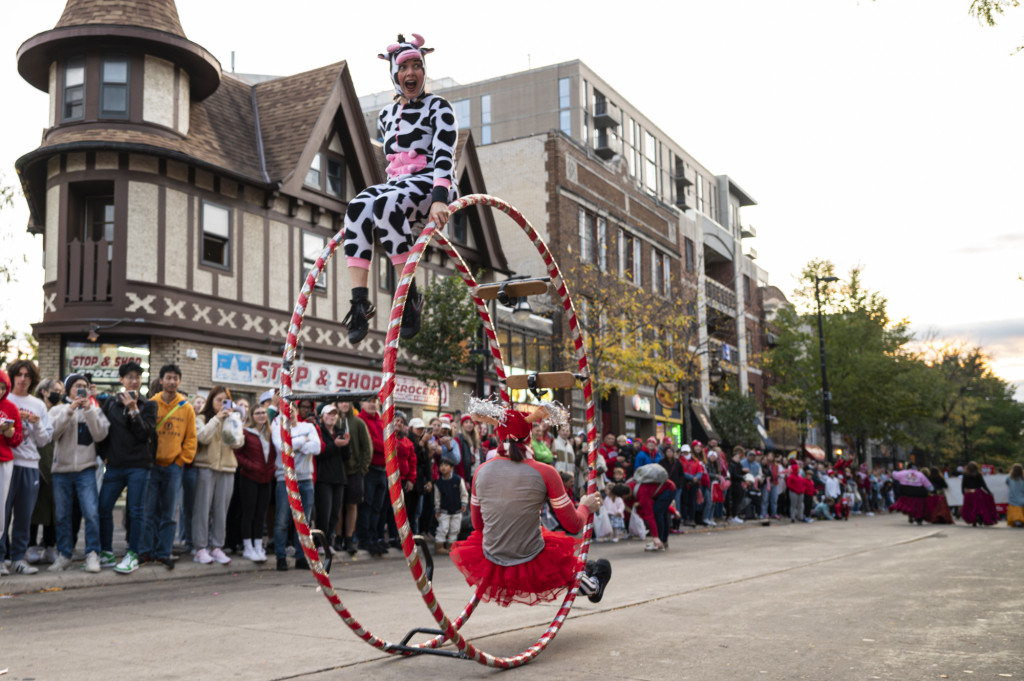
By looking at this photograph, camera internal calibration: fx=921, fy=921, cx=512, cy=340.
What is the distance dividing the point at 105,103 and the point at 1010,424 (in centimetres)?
8484

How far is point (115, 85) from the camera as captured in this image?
21.3 metres

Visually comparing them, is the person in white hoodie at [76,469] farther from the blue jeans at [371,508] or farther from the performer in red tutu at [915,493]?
the performer in red tutu at [915,493]

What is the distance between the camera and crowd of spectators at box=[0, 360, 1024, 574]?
32.6 ft

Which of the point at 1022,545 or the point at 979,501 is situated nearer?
the point at 1022,545

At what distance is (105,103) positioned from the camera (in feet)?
69.7

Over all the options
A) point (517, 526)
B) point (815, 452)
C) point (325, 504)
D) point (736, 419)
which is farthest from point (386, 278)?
point (815, 452)

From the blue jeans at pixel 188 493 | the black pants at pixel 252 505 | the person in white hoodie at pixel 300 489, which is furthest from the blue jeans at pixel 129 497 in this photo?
the person in white hoodie at pixel 300 489

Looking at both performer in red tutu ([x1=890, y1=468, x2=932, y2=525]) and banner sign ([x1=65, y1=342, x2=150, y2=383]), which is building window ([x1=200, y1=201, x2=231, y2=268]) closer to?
banner sign ([x1=65, y1=342, x2=150, y2=383])

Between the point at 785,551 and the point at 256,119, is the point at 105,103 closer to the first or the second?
the point at 256,119

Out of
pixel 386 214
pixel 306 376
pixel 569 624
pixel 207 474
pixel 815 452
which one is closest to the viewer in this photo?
pixel 386 214

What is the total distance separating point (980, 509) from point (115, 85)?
83.0 ft

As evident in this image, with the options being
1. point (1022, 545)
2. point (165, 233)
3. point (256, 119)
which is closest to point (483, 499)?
point (1022, 545)

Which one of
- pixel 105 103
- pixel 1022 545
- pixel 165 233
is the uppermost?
pixel 105 103

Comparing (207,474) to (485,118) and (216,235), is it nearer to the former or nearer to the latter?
(216,235)
